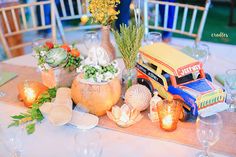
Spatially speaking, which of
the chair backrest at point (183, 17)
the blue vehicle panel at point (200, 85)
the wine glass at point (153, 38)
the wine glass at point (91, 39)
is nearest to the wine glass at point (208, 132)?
the blue vehicle panel at point (200, 85)

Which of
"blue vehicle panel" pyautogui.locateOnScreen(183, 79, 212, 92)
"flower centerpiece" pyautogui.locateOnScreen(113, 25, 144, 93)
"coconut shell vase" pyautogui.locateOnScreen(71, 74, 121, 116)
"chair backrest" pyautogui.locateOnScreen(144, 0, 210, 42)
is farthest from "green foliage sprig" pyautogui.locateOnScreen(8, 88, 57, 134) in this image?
"chair backrest" pyautogui.locateOnScreen(144, 0, 210, 42)

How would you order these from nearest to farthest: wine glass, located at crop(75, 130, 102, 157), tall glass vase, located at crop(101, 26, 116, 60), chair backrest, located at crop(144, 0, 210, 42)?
wine glass, located at crop(75, 130, 102, 157), tall glass vase, located at crop(101, 26, 116, 60), chair backrest, located at crop(144, 0, 210, 42)

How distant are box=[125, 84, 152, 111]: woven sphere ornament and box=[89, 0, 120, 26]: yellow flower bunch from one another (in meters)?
0.37

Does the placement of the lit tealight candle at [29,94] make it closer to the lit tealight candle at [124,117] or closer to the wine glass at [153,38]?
the lit tealight candle at [124,117]

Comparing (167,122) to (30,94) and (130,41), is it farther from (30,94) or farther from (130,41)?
(30,94)

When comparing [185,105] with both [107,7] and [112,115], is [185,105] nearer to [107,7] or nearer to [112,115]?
[112,115]

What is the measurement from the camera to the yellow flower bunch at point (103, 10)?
4.17 ft

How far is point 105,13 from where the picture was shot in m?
1.32

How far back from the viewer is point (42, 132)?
42.9 inches

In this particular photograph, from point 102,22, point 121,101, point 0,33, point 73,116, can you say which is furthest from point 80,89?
point 0,33

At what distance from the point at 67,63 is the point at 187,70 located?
0.50 m

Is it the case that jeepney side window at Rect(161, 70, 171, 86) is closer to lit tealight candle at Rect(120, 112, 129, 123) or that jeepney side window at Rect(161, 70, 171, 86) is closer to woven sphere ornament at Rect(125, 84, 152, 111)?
woven sphere ornament at Rect(125, 84, 152, 111)

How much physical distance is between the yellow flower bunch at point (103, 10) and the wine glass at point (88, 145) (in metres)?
0.58

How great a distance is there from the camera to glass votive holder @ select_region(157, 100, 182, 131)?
3.49 ft
